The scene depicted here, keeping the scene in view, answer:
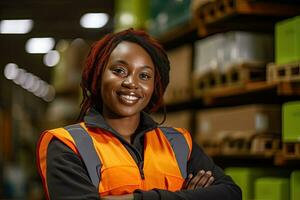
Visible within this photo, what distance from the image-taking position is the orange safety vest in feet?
10.6

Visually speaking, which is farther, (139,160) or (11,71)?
(11,71)

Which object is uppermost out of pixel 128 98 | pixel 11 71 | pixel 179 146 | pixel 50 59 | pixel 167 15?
pixel 50 59

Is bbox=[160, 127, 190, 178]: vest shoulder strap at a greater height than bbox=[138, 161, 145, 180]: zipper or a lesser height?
greater

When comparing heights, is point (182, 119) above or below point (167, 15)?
below

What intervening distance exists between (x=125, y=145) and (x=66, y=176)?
0.38 meters

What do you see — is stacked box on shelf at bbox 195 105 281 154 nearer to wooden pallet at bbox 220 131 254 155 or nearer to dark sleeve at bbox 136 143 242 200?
wooden pallet at bbox 220 131 254 155

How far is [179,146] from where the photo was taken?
3.52m

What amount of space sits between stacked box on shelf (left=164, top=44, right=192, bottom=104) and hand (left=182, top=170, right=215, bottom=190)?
3.83 metres

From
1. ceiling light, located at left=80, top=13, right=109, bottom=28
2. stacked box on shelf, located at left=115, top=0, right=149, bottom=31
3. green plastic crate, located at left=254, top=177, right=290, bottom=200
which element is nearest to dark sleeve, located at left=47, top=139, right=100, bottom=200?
green plastic crate, located at left=254, top=177, right=290, bottom=200

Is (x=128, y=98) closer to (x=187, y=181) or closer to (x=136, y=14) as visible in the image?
(x=187, y=181)

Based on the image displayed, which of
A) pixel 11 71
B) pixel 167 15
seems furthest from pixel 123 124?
pixel 11 71

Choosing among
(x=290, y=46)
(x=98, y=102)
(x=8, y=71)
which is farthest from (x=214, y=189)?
(x=8, y=71)

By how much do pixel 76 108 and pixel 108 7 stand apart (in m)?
4.38

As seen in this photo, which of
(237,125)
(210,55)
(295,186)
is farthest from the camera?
(210,55)
